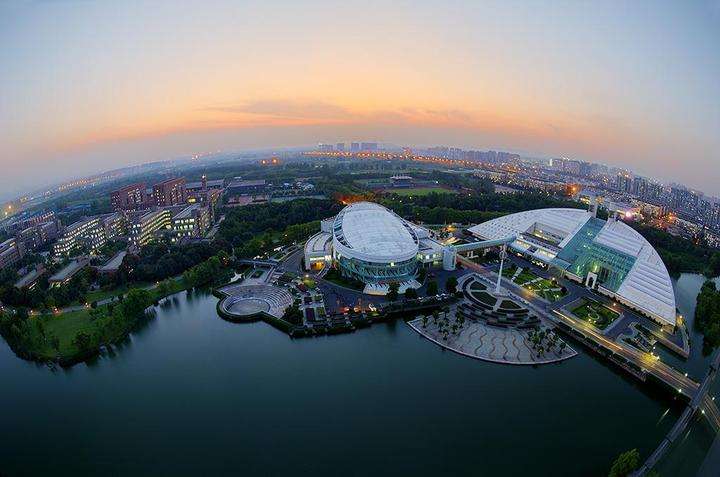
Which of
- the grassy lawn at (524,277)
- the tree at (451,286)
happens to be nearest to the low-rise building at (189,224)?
the tree at (451,286)

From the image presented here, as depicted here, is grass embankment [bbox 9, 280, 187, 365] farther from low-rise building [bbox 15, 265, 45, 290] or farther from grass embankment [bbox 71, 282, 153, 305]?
low-rise building [bbox 15, 265, 45, 290]

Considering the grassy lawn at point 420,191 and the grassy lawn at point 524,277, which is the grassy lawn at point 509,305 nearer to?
the grassy lawn at point 524,277

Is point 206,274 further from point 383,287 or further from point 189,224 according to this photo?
point 189,224

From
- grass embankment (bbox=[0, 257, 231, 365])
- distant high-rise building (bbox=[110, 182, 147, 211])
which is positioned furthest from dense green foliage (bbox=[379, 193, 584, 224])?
distant high-rise building (bbox=[110, 182, 147, 211])

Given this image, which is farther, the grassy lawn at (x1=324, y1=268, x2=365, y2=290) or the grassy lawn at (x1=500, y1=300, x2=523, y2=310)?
the grassy lawn at (x1=324, y1=268, x2=365, y2=290)

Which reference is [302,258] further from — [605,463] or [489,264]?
[605,463]
